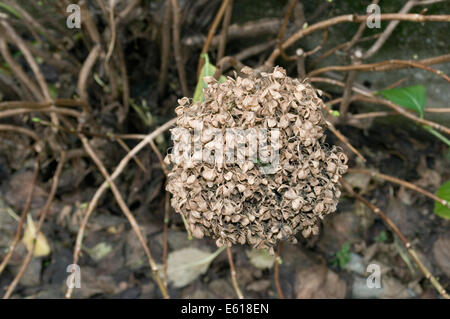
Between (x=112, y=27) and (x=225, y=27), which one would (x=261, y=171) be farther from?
(x=112, y=27)

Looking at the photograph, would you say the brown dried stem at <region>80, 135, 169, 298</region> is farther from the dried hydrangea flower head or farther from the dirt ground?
the dried hydrangea flower head

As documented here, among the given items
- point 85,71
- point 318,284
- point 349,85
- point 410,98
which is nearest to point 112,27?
point 85,71

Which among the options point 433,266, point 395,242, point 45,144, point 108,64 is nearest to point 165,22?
point 108,64

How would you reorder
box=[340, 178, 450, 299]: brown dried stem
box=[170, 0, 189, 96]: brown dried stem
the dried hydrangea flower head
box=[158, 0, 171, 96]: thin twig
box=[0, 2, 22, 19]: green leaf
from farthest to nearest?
box=[0, 2, 22, 19]: green leaf
box=[158, 0, 171, 96]: thin twig
box=[170, 0, 189, 96]: brown dried stem
box=[340, 178, 450, 299]: brown dried stem
the dried hydrangea flower head

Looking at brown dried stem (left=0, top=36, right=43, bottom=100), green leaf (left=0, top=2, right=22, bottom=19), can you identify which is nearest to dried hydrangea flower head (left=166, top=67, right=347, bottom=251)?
brown dried stem (left=0, top=36, right=43, bottom=100)

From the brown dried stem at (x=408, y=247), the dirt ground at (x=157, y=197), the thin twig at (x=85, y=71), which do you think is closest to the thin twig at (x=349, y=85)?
the dirt ground at (x=157, y=197)

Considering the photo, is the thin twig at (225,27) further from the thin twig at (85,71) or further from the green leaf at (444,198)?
the green leaf at (444,198)

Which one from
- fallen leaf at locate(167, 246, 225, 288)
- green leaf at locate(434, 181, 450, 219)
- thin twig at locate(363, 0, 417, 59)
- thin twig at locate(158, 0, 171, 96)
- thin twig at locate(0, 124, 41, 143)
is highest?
thin twig at locate(158, 0, 171, 96)

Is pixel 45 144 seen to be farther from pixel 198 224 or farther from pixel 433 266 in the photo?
pixel 433 266
